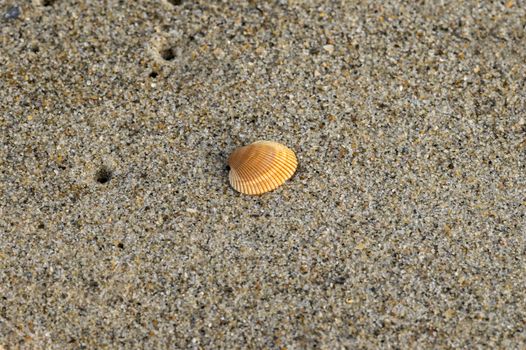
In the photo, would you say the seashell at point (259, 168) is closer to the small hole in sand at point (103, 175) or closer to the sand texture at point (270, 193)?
the sand texture at point (270, 193)

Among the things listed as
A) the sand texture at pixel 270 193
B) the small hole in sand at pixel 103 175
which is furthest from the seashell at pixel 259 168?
the small hole in sand at pixel 103 175

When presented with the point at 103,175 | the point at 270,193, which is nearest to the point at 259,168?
the point at 270,193

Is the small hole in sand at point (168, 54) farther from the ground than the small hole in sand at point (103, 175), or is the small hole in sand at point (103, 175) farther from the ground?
the small hole in sand at point (168, 54)

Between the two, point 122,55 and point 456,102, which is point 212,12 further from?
point 456,102

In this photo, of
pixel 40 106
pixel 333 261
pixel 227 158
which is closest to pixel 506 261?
pixel 333 261

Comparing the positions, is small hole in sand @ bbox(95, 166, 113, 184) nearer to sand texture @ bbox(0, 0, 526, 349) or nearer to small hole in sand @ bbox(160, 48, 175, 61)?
sand texture @ bbox(0, 0, 526, 349)

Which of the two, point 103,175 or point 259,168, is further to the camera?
point 103,175

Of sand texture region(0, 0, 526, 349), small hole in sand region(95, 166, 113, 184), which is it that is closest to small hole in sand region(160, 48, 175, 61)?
sand texture region(0, 0, 526, 349)

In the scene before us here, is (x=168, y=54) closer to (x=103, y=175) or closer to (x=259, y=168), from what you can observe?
(x=103, y=175)
